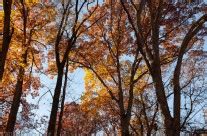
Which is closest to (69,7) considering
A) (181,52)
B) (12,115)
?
(12,115)

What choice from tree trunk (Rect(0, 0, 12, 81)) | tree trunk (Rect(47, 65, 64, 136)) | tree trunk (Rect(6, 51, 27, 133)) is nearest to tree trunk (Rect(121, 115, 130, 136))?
tree trunk (Rect(47, 65, 64, 136))

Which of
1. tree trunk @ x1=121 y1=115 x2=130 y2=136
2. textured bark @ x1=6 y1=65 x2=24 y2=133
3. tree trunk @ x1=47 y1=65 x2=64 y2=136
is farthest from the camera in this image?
tree trunk @ x1=121 y1=115 x2=130 y2=136

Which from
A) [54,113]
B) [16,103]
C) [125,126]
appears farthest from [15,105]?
[125,126]

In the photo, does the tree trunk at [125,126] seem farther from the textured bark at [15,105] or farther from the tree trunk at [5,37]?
the tree trunk at [5,37]

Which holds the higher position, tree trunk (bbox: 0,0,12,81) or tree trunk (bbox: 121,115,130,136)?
tree trunk (bbox: 0,0,12,81)

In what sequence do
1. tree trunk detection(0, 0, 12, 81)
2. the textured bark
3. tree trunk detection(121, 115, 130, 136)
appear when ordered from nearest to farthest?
1. tree trunk detection(0, 0, 12, 81)
2. the textured bark
3. tree trunk detection(121, 115, 130, 136)

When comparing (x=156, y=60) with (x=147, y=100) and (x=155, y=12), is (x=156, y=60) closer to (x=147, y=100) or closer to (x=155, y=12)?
(x=155, y=12)

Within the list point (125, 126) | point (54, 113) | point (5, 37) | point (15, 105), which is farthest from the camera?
point (125, 126)

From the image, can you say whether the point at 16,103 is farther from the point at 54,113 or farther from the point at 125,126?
the point at 125,126

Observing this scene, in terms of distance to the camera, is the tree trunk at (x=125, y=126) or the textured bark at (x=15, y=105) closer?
the textured bark at (x=15, y=105)

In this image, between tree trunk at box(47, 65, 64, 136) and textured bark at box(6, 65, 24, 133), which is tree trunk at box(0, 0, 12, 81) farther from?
textured bark at box(6, 65, 24, 133)

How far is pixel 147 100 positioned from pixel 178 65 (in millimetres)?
21549

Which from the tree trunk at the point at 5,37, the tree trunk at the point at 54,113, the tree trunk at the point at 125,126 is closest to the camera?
the tree trunk at the point at 5,37

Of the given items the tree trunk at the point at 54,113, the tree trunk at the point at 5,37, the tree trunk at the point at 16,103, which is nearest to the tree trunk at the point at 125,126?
the tree trunk at the point at 54,113
